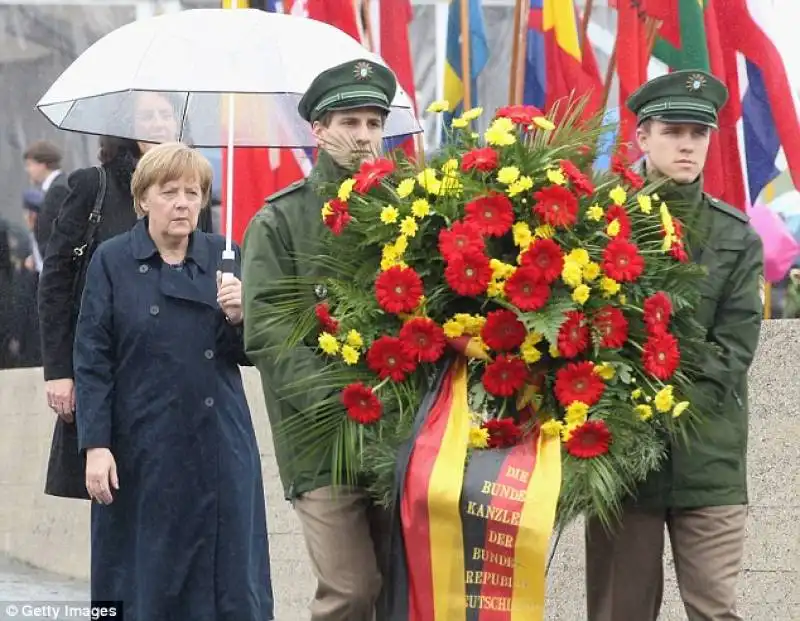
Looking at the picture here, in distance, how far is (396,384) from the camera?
468 cm

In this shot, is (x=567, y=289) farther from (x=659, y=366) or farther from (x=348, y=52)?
(x=348, y=52)

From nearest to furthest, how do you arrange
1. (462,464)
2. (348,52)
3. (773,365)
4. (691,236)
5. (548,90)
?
1. (462,464)
2. (691,236)
3. (348,52)
4. (773,365)
5. (548,90)

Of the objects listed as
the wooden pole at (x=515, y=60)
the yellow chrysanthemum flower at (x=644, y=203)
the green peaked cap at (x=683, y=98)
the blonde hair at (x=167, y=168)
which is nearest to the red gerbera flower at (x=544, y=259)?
the yellow chrysanthemum flower at (x=644, y=203)

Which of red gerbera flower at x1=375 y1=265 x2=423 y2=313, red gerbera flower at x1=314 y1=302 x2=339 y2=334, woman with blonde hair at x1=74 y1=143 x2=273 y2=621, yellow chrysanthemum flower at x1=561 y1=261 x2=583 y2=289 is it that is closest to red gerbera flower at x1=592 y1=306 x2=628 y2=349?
yellow chrysanthemum flower at x1=561 y1=261 x2=583 y2=289

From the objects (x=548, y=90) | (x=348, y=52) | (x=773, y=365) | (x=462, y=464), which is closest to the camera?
(x=462, y=464)

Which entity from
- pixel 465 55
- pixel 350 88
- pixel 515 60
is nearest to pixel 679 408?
pixel 350 88

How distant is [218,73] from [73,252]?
808 millimetres

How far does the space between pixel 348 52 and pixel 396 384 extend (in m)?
1.66

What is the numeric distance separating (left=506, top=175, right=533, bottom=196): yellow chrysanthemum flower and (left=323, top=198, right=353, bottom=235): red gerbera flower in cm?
43

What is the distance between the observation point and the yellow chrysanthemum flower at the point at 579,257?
4.60m

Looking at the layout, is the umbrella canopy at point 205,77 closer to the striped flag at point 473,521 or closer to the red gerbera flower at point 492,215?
the red gerbera flower at point 492,215

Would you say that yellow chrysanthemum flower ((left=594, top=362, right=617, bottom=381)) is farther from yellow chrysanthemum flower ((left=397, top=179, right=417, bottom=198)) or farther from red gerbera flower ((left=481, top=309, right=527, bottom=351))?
yellow chrysanthemum flower ((left=397, top=179, right=417, bottom=198))

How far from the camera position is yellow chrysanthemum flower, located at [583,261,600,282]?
459cm

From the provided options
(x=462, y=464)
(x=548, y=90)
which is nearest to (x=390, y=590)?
(x=462, y=464)
